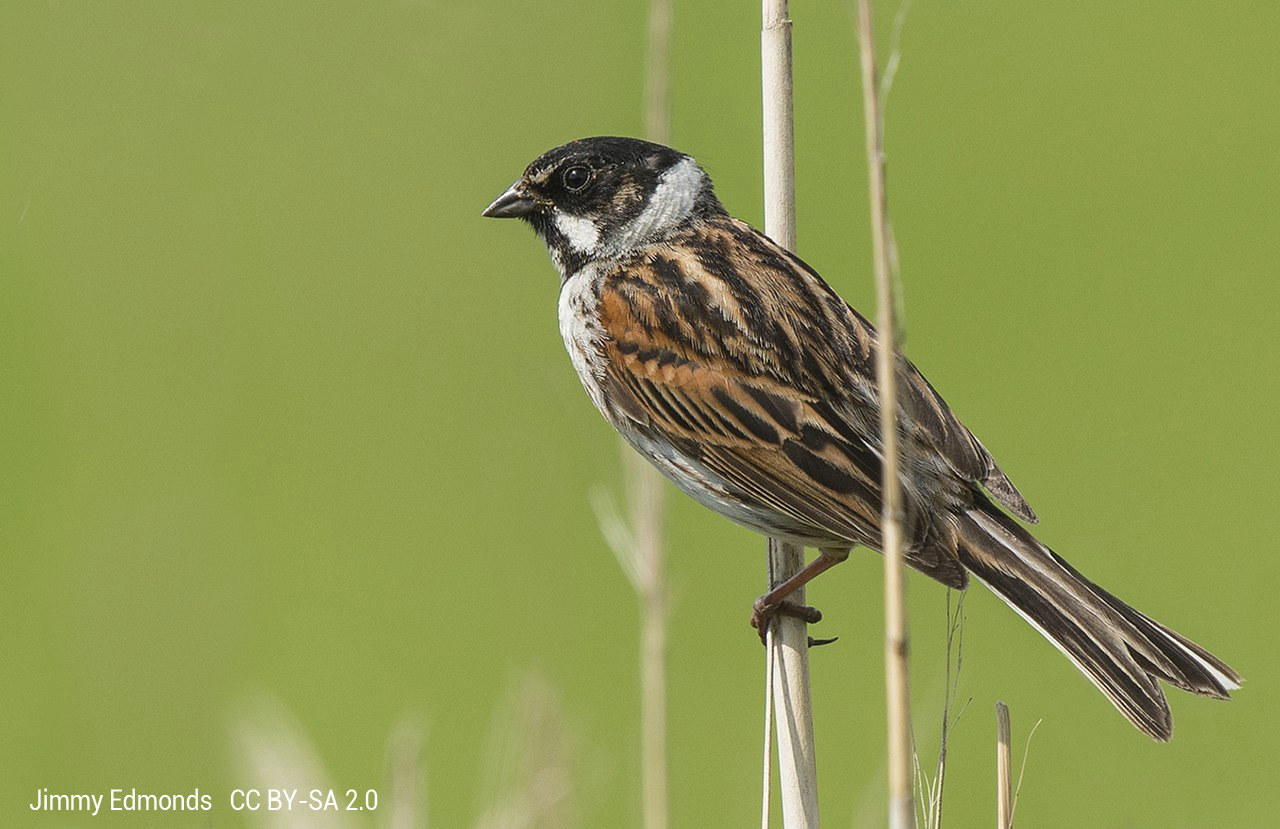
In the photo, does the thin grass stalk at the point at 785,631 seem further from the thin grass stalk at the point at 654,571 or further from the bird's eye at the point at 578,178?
the bird's eye at the point at 578,178

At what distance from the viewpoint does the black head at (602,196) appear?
3746mm

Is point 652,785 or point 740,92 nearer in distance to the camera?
point 652,785

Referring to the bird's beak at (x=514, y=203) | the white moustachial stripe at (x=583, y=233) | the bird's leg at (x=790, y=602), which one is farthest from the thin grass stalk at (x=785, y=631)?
the bird's beak at (x=514, y=203)

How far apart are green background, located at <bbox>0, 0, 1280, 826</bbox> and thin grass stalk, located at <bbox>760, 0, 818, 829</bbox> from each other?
1634mm

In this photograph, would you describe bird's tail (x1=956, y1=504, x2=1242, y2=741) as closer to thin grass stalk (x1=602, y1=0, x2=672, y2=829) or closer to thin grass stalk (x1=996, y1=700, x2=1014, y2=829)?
thin grass stalk (x1=996, y1=700, x2=1014, y2=829)

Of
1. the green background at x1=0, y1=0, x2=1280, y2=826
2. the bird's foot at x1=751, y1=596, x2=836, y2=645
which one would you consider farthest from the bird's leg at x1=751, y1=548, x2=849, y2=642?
the green background at x1=0, y1=0, x2=1280, y2=826

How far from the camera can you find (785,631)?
9.57ft

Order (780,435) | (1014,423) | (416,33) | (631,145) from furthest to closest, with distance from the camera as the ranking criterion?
(416,33) → (1014,423) → (631,145) → (780,435)

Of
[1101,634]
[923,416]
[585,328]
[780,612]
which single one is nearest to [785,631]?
[780,612]

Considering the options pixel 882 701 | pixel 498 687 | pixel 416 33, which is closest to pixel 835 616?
pixel 882 701

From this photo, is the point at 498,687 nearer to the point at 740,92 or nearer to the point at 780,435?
the point at 780,435

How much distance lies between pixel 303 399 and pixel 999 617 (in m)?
3.16

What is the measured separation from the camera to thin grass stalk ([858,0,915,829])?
1.86m

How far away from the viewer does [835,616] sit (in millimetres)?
6027
